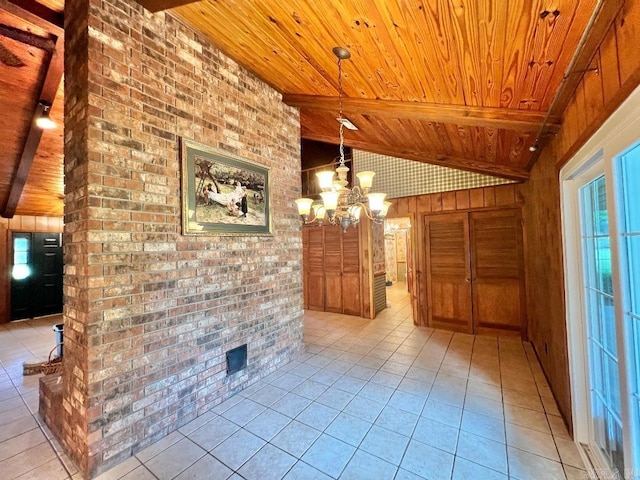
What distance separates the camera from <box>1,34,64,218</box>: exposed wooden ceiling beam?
2.26m

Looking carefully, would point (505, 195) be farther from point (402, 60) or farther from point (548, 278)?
point (402, 60)

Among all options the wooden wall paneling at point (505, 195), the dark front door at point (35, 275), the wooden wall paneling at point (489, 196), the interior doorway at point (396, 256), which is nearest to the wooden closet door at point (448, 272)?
the wooden wall paneling at point (489, 196)

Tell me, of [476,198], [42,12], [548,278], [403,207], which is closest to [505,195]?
[476,198]

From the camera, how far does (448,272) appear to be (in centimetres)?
439

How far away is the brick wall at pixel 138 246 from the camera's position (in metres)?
1.65

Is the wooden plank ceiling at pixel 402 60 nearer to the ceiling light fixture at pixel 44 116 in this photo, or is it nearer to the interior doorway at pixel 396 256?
the ceiling light fixture at pixel 44 116

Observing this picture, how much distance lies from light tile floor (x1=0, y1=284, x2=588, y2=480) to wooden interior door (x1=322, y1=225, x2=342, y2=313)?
90.7 inches

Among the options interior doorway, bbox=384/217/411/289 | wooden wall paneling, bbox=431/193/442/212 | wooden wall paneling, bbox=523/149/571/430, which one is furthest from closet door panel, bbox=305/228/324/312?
interior doorway, bbox=384/217/411/289

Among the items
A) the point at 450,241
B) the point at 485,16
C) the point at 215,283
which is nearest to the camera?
the point at 485,16

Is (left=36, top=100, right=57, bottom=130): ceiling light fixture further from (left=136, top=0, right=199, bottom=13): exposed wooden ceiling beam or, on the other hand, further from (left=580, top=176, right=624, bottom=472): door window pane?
(left=580, top=176, right=624, bottom=472): door window pane

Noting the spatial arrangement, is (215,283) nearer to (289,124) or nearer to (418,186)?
(289,124)

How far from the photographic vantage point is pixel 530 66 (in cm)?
152

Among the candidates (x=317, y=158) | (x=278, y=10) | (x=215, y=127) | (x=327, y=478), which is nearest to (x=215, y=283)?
(x=215, y=127)

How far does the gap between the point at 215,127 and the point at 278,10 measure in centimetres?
106
